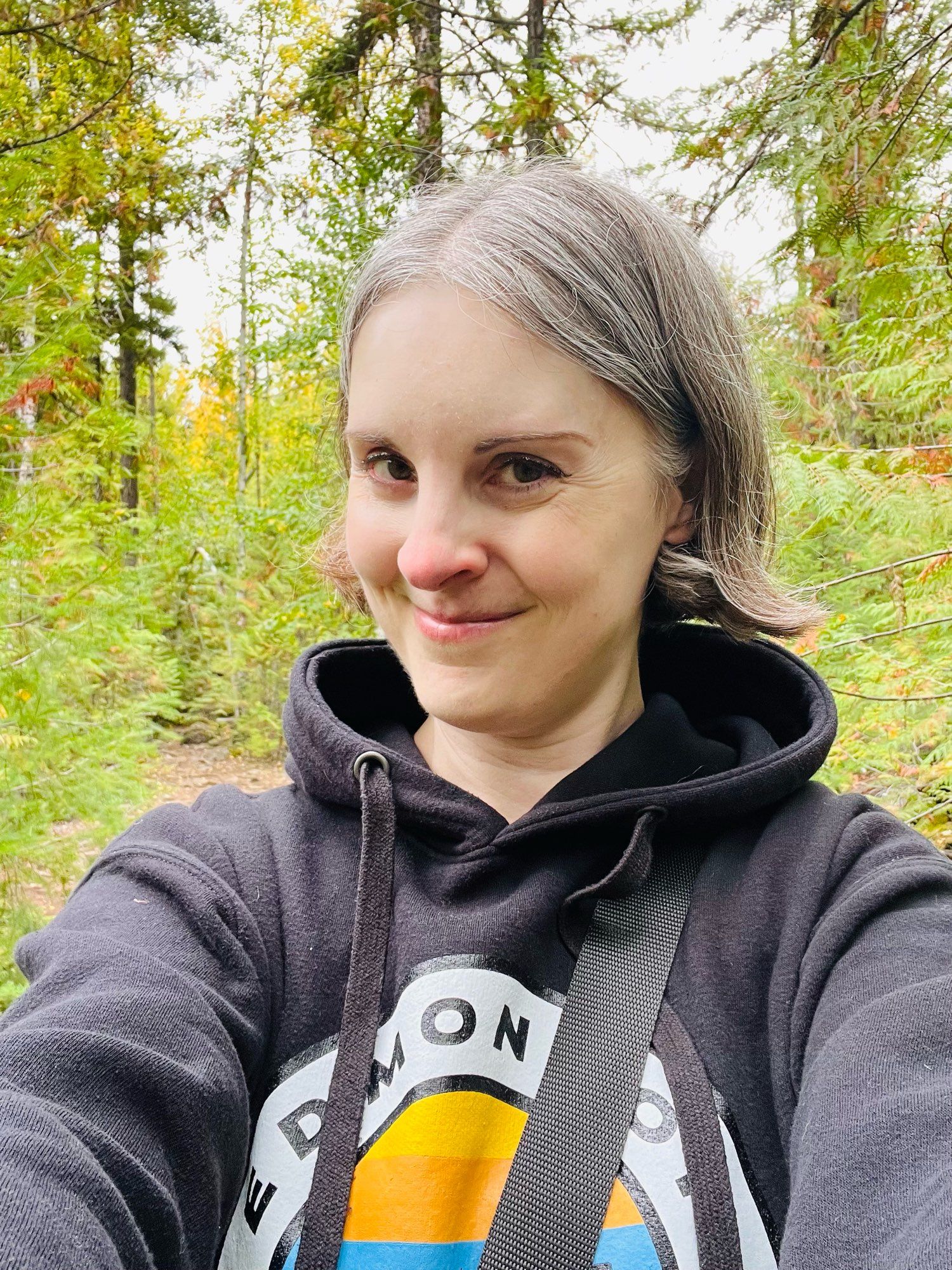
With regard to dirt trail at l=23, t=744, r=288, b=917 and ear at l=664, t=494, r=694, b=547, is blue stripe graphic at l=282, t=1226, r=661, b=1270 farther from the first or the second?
dirt trail at l=23, t=744, r=288, b=917

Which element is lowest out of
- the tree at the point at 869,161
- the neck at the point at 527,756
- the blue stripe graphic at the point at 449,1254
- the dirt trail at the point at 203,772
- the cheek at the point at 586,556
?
the dirt trail at the point at 203,772

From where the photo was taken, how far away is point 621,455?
47.7 inches

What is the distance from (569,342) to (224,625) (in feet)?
35.2

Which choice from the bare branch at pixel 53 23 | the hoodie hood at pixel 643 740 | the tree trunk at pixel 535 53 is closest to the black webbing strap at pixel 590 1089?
the hoodie hood at pixel 643 740

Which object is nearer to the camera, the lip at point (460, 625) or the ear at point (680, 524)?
the lip at point (460, 625)

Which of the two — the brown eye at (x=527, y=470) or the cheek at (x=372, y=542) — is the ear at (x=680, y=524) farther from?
the cheek at (x=372, y=542)

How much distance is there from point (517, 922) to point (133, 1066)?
474 millimetres

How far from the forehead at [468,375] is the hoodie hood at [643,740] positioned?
47 cm

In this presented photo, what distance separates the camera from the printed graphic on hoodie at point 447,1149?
Result: 0.98 m

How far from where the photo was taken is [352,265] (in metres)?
1.99

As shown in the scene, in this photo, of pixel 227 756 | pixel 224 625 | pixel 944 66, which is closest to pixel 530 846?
pixel 944 66

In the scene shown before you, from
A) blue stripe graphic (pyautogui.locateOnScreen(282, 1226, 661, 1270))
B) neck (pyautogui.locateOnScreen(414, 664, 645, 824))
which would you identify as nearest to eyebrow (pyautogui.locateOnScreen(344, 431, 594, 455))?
neck (pyautogui.locateOnScreen(414, 664, 645, 824))

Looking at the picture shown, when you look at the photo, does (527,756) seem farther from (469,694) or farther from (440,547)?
(440,547)

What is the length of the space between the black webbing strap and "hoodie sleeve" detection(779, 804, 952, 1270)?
0.58ft
